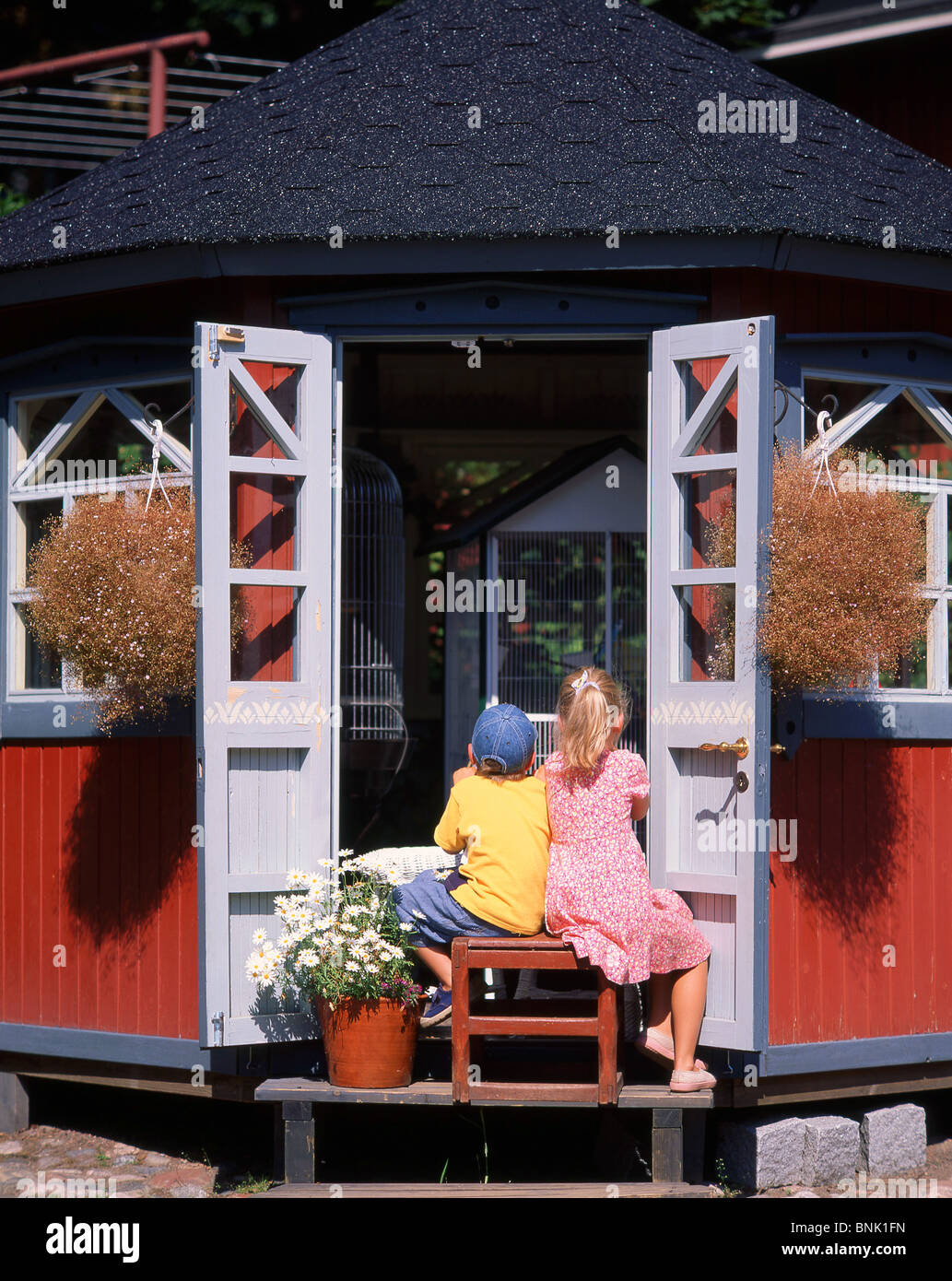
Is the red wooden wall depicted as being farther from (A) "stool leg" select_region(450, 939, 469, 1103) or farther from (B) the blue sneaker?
(A) "stool leg" select_region(450, 939, 469, 1103)

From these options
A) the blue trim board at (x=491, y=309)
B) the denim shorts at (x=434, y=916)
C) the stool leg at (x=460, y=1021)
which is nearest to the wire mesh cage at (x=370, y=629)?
the blue trim board at (x=491, y=309)

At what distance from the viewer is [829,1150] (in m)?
5.76

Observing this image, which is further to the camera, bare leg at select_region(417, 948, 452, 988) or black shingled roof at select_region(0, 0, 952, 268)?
black shingled roof at select_region(0, 0, 952, 268)

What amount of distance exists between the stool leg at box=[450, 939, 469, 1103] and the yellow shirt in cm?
25

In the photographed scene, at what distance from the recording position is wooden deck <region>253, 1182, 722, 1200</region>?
4.64m

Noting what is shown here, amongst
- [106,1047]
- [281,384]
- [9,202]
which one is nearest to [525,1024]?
[106,1047]

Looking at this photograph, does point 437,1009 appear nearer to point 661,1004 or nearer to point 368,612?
point 661,1004

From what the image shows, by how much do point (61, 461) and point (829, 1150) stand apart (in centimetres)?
439

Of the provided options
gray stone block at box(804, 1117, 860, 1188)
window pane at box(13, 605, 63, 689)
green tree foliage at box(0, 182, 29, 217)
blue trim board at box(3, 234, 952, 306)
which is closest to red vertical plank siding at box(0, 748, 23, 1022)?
window pane at box(13, 605, 63, 689)

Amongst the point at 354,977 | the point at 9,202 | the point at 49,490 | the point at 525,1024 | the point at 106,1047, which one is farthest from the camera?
the point at 9,202

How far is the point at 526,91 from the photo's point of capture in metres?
6.23

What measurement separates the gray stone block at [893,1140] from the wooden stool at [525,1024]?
164 centimetres

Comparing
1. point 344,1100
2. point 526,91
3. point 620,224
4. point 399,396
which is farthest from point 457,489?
point 344,1100
